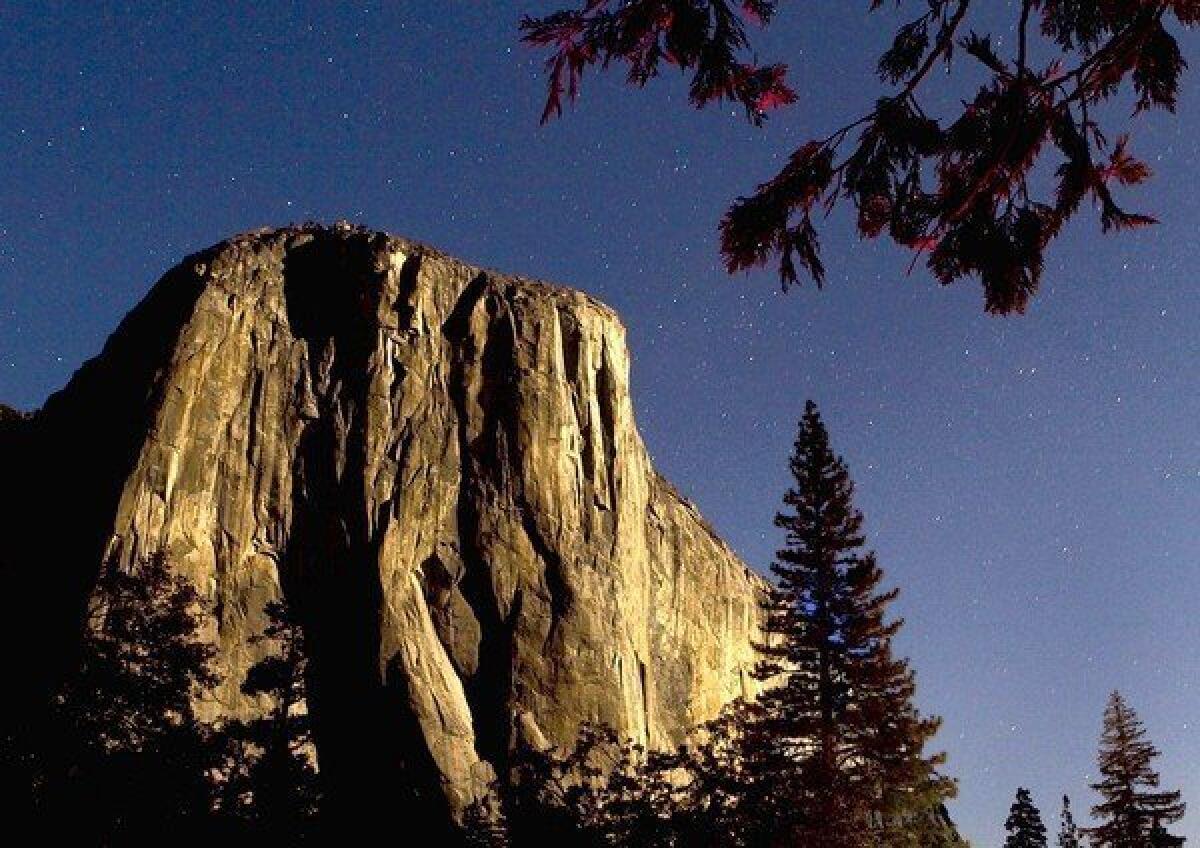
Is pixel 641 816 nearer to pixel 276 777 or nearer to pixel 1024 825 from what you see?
pixel 276 777

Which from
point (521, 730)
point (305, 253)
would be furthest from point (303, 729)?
point (305, 253)

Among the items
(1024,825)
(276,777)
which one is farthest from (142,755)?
(1024,825)

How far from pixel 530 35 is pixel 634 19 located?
42 cm

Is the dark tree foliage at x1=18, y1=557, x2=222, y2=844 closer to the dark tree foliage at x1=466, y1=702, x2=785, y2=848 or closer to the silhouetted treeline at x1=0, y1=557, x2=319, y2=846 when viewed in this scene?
the silhouetted treeline at x1=0, y1=557, x2=319, y2=846

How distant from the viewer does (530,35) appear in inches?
140

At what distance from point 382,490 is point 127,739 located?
57.1ft

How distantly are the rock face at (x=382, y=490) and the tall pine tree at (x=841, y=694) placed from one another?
9023mm

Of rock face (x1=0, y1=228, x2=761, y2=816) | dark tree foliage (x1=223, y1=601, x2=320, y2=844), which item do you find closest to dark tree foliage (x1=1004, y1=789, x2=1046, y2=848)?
rock face (x1=0, y1=228, x2=761, y2=816)

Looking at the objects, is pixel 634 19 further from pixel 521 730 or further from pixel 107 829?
pixel 521 730

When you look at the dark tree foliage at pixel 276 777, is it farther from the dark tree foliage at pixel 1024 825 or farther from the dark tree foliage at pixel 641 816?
the dark tree foliage at pixel 1024 825

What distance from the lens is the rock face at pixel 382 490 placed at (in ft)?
95.6

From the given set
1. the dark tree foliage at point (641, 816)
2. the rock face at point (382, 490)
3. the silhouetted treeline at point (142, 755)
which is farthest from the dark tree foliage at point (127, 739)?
the rock face at point (382, 490)

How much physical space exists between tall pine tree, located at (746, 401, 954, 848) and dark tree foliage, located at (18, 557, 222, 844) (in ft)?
34.8

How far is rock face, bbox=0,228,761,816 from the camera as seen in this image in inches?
1147
